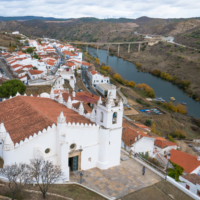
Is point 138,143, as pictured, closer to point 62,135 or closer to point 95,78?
Answer: point 62,135

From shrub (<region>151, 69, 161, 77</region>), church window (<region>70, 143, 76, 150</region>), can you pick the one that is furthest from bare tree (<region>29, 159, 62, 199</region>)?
shrub (<region>151, 69, 161, 77</region>)

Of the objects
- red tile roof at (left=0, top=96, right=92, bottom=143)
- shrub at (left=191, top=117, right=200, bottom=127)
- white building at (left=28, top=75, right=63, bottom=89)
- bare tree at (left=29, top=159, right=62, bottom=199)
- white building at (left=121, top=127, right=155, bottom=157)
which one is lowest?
shrub at (left=191, top=117, right=200, bottom=127)

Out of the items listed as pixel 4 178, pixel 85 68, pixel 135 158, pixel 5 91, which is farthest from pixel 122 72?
pixel 4 178

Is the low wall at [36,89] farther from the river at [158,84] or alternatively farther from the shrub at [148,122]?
the river at [158,84]

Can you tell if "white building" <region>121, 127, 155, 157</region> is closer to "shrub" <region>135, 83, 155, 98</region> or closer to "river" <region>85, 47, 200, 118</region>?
"river" <region>85, 47, 200, 118</region>

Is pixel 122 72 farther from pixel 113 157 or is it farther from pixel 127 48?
pixel 113 157

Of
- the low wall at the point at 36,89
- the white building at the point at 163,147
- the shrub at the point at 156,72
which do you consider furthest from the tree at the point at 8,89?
the shrub at the point at 156,72

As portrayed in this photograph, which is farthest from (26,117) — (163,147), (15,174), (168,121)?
(168,121)
